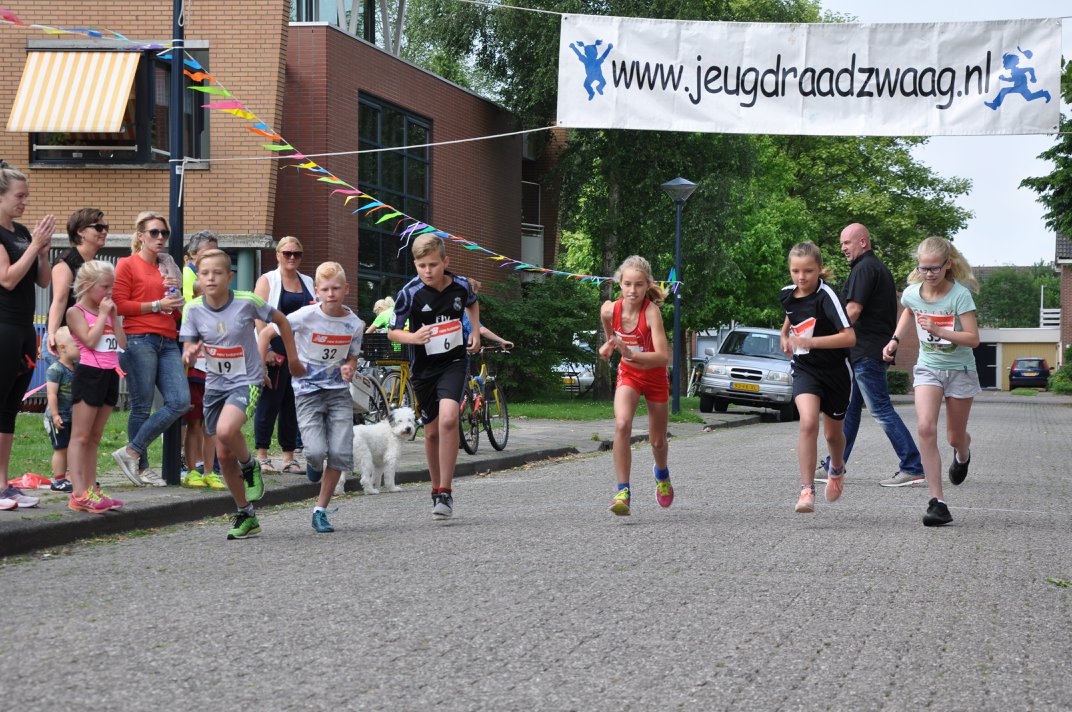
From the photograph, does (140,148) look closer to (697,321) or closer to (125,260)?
(125,260)

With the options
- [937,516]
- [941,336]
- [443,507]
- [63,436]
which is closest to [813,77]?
[941,336]

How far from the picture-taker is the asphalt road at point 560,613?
3.98 metres

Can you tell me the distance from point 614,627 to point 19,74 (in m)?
18.8

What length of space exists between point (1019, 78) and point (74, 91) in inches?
560

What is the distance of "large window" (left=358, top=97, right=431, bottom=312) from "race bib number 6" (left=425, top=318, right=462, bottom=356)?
14.8m

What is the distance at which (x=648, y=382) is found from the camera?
8141 mm

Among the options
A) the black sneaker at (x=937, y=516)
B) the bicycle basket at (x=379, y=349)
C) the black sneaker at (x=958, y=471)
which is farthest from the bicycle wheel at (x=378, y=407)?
the black sneaker at (x=937, y=516)

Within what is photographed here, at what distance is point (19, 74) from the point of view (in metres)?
20.5

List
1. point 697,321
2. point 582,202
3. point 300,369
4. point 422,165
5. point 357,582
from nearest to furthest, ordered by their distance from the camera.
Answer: point 357,582, point 300,369, point 422,165, point 582,202, point 697,321

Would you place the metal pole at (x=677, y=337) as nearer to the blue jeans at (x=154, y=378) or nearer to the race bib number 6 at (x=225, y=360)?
the blue jeans at (x=154, y=378)

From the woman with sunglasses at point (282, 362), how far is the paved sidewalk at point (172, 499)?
347 millimetres

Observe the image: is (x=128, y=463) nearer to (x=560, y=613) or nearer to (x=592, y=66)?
(x=560, y=613)

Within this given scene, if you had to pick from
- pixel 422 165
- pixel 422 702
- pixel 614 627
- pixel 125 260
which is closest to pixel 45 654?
pixel 422 702

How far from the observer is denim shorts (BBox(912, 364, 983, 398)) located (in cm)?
812
